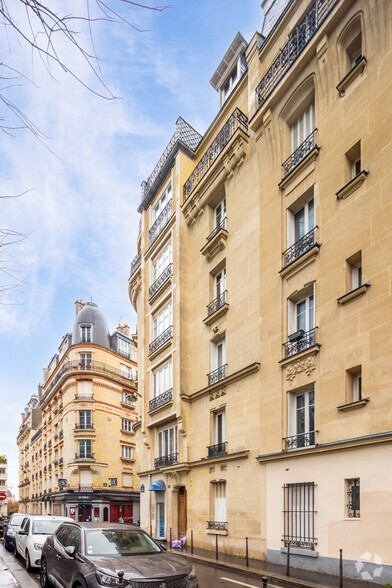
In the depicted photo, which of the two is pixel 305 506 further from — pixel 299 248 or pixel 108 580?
pixel 108 580

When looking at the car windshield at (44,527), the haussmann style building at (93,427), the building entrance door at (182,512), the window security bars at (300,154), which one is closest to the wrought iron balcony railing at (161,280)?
the window security bars at (300,154)

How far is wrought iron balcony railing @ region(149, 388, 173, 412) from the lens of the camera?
77.5 feet

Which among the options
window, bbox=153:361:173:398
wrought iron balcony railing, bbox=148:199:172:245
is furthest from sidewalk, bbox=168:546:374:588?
wrought iron balcony railing, bbox=148:199:172:245

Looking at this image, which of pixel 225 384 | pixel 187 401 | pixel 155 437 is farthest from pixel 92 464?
pixel 225 384

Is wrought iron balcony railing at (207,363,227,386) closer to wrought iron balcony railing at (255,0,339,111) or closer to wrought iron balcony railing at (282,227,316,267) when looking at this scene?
wrought iron balcony railing at (282,227,316,267)

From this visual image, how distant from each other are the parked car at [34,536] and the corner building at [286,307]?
20.6 feet

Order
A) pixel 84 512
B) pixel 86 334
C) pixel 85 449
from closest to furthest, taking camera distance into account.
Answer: pixel 84 512
pixel 85 449
pixel 86 334

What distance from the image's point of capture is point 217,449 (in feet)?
64.1

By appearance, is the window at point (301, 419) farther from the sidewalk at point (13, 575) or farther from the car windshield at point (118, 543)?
the sidewalk at point (13, 575)

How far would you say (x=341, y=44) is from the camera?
47.7ft

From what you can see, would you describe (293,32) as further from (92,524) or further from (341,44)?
(92,524)

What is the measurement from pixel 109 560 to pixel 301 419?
8.37m

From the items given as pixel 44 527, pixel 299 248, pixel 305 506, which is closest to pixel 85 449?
pixel 44 527

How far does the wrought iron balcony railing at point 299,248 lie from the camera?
50.1ft
